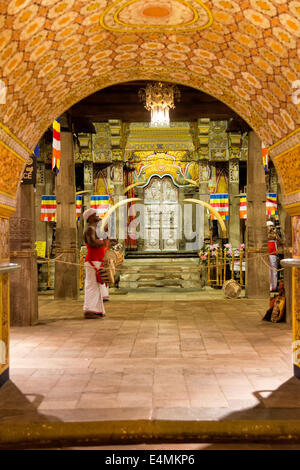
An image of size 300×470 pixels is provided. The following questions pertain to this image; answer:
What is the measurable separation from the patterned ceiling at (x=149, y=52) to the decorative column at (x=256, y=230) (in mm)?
5802

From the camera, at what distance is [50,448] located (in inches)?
126

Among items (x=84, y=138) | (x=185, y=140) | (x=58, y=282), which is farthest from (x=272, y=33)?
(x=185, y=140)

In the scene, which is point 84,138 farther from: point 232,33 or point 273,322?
point 232,33

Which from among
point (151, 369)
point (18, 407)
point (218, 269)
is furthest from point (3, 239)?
point (218, 269)

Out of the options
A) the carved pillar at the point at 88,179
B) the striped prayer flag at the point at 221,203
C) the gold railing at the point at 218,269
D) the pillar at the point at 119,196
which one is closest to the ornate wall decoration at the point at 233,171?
the striped prayer flag at the point at 221,203

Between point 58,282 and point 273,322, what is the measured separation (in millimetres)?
5708

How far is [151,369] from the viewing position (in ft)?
16.6

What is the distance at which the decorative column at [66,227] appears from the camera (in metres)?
11.4

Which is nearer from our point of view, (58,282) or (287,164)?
(287,164)

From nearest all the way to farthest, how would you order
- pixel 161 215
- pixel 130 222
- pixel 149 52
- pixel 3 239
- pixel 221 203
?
pixel 3 239 → pixel 149 52 → pixel 221 203 → pixel 130 222 → pixel 161 215

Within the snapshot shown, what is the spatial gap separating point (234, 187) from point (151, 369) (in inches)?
536

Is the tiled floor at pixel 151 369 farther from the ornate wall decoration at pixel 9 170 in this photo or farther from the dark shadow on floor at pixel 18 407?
the ornate wall decoration at pixel 9 170

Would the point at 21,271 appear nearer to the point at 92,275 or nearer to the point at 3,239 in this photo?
the point at 92,275

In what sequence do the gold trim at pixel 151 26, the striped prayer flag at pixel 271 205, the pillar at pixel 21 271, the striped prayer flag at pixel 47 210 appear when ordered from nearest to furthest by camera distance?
the gold trim at pixel 151 26 < the pillar at pixel 21 271 < the striped prayer flag at pixel 271 205 < the striped prayer flag at pixel 47 210
